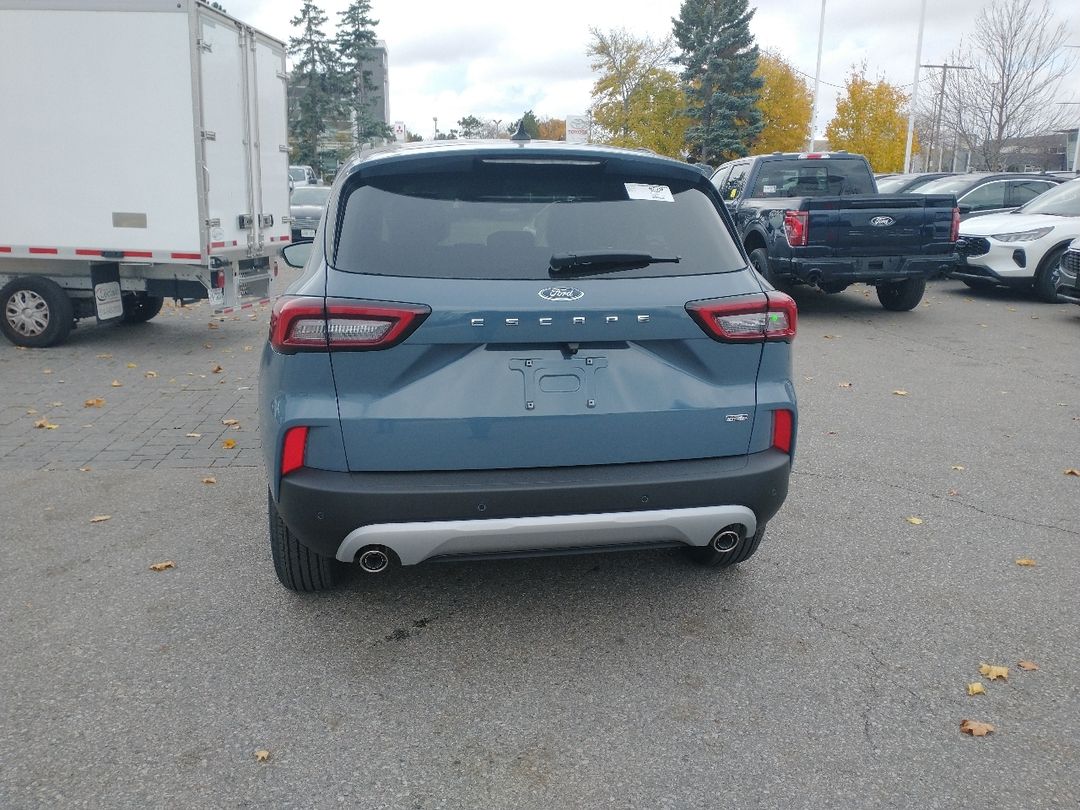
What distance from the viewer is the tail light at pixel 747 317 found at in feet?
11.0

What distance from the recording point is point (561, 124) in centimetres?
11988

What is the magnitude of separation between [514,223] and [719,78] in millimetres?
54541

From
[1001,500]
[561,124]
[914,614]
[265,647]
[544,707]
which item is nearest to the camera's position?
[544,707]

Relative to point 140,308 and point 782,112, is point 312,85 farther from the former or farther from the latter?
point 140,308

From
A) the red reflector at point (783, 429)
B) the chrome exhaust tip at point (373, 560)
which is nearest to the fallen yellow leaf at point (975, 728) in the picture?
the red reflector at point (783, 429)

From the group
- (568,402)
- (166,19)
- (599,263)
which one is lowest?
(568,402)

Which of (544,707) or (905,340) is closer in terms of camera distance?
(544,707)

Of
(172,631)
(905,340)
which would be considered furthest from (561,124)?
(172,631)

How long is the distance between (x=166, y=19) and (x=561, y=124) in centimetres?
11544

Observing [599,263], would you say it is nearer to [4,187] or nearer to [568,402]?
[568,402]

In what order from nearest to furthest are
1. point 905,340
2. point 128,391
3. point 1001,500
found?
1. point 1001,500
2. point 128,391
3. point 905,340

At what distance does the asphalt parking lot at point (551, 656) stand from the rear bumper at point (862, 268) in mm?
5275

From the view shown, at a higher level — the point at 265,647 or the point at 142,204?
the point at 142,204

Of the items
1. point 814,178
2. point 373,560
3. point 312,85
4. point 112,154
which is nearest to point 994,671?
point 373,560
